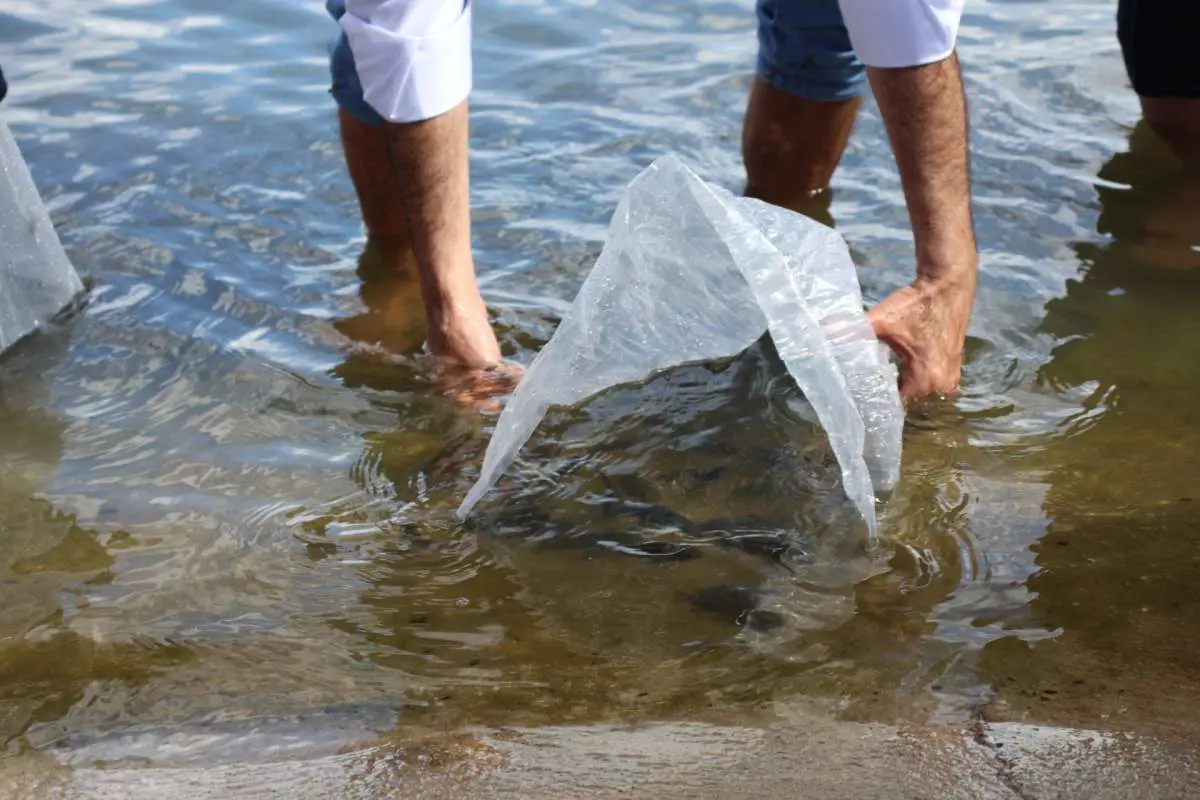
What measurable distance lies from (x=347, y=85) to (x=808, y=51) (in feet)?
3.69

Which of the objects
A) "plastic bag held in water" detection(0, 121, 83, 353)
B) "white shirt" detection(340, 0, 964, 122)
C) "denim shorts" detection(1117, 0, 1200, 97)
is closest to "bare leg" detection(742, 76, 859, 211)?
"denim shorts" detection(1117, 0, 1200, 97)

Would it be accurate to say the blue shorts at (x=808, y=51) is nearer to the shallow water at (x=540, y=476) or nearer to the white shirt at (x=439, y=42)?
the shallow water at (x=540, y=476)

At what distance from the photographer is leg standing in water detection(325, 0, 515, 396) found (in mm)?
2471

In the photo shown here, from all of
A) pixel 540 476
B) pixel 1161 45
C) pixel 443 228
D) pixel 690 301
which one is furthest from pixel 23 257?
pixel 1161 45

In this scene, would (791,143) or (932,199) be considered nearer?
(932,199)

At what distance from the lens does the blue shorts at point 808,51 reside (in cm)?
325

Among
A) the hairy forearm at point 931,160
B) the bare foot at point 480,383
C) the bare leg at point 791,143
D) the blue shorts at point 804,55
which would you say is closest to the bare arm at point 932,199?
the hairy forearm at point 931,160

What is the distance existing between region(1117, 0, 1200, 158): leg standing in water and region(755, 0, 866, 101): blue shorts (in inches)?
35.4

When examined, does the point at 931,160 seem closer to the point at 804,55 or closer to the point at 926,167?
the point at 926,167

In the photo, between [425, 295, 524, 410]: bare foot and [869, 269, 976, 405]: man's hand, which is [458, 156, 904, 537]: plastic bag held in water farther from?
[425, 295, 524, 410]: bare foot

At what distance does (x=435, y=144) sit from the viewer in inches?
102

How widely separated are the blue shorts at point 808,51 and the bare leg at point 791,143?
1.4 inches

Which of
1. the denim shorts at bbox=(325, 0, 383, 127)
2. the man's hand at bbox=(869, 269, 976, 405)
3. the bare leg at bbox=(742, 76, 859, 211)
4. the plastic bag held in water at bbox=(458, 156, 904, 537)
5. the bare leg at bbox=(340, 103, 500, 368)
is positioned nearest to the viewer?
the plastic bag held in water at bbox=(458, 156, 904, 537)

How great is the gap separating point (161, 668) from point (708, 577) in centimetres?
78
